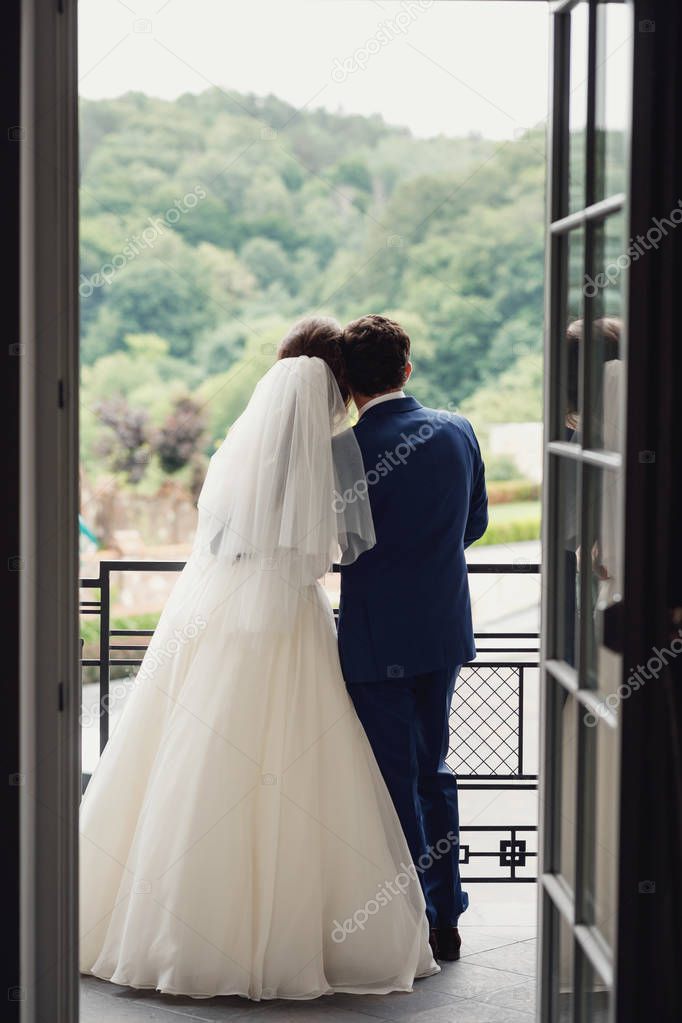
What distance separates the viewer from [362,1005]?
248 cm

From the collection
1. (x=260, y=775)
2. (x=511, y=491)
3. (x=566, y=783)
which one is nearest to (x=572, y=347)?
(x=566, y=783)

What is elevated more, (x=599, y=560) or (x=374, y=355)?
(x=374, y=355)

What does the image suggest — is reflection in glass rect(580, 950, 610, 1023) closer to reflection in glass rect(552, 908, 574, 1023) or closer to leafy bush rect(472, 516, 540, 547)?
reflection in glass rect(552, 908, 574, 1023)

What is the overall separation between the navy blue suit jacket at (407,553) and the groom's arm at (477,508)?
123mm

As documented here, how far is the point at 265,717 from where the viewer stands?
256 cm

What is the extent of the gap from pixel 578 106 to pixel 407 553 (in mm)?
1145

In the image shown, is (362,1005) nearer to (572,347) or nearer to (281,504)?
(281,504)

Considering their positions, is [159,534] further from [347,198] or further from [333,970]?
[333,970]

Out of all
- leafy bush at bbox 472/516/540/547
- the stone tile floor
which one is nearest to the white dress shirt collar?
the stone tile floor

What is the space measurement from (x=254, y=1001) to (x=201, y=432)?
1728 cm

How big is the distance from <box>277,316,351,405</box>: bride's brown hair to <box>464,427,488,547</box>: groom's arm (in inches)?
16.0

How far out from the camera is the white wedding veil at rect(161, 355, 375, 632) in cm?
258

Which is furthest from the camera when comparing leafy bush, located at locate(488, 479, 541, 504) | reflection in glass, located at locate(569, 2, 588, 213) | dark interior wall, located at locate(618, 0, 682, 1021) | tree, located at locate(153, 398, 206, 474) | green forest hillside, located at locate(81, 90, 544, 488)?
green forest hillside, located at locate(81, 90, 544, 488)

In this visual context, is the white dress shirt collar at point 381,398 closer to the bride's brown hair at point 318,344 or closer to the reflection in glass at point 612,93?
the bride's brown hair at point 318,344
